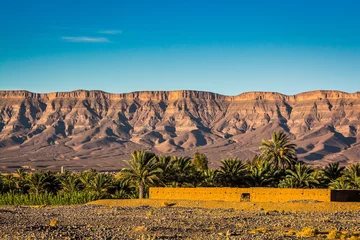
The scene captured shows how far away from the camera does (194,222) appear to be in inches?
1367

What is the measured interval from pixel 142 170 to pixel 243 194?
38.1 ft

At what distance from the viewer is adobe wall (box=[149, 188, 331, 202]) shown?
44.4 metres

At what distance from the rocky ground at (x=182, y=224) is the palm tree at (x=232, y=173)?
12637 millimetres

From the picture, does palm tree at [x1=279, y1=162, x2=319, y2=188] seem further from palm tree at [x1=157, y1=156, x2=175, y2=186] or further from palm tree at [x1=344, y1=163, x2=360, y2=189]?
palm tree at [x1=157, y1=156, x2=175, y2=186]

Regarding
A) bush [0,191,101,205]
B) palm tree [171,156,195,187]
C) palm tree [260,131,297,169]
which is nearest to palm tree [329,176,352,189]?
palm tree [260,131,297,169]

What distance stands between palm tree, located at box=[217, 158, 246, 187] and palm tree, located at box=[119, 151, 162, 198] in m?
6.07

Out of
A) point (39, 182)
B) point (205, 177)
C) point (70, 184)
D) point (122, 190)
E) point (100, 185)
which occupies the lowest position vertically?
point (122, 190)

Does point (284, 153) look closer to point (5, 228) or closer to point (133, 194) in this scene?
point (133, 194)

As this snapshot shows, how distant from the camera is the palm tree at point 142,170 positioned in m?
55.3

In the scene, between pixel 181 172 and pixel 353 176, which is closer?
pixel 353 176

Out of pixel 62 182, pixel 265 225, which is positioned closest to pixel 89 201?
pixel 62 182

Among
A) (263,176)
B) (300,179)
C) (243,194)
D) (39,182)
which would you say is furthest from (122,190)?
(243,194)

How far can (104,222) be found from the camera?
35531 millimetres

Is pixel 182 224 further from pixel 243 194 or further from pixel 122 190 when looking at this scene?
pixel 122 190
